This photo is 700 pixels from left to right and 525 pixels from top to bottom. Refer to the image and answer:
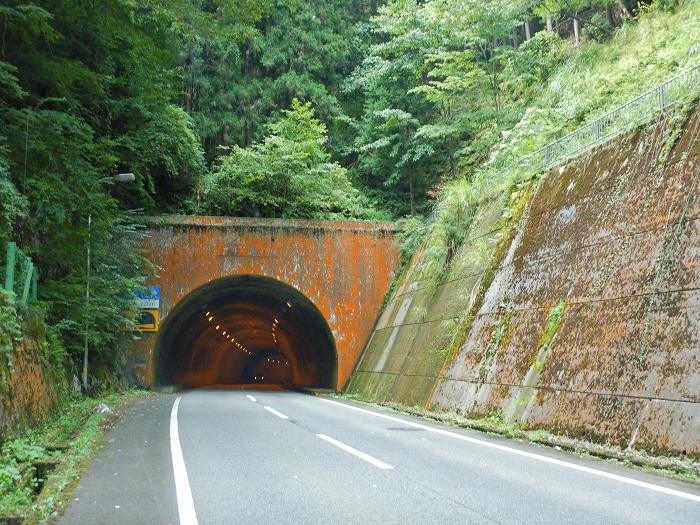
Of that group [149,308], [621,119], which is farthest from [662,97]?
[149,308]

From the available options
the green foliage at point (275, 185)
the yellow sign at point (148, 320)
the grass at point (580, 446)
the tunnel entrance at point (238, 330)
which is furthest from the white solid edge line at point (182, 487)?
the green foliage at point (275, 185)

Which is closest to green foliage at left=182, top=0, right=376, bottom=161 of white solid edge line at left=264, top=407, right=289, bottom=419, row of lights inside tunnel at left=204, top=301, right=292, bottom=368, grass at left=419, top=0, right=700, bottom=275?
row of lights inside tunnel at left=204, top=301, right=292, bottom=368

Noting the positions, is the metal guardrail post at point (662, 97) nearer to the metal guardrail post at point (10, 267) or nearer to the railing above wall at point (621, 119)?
the railing above wall at point (621, 119)

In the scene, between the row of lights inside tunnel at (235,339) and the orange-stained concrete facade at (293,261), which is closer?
the orange-stained concrete facade at (293,261)

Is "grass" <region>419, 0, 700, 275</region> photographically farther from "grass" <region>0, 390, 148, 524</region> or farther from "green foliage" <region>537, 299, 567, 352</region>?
"grass" <region>0, 390, 148, 524</region>

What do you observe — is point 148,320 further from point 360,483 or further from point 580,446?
point 360,483

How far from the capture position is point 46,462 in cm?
650

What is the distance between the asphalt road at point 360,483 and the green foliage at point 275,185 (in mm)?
16024

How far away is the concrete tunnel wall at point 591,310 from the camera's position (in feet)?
23.9

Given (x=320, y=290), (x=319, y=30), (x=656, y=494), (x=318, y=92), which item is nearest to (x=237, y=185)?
(x=320, y=290)

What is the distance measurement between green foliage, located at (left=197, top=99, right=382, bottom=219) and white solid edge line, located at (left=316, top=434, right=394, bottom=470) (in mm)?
16432

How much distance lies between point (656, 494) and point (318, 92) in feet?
99.5

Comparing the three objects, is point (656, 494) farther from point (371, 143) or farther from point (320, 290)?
point (371, 143)

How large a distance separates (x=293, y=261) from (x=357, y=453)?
15403 millimetres
